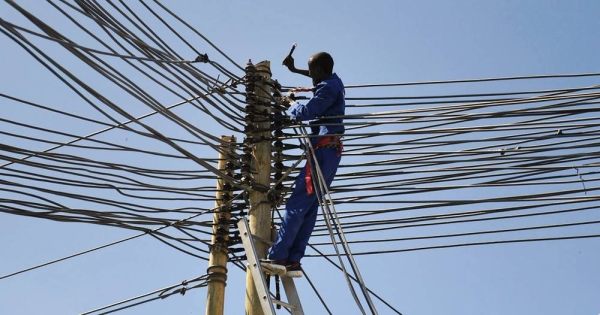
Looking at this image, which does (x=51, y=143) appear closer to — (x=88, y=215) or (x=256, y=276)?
(x=88, y=215)

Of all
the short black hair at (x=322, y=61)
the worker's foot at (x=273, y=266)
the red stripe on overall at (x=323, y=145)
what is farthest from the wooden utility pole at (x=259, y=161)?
the short black hair at (x=322, y=61)

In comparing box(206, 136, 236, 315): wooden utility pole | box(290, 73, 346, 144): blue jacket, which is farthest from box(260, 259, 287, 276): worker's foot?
box(290, 73, 346, 144): blue jacket

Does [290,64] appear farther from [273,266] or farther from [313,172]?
[273,266]

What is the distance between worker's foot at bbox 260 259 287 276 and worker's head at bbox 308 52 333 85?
1.56 metres

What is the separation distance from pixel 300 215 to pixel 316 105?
2.88 ft

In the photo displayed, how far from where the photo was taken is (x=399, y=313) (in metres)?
8.01

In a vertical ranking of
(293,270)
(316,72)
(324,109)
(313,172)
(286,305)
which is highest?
(316,72)

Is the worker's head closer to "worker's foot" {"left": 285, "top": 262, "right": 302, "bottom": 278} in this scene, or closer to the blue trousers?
the blue trousers

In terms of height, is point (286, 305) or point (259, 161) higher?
point (259, 161)

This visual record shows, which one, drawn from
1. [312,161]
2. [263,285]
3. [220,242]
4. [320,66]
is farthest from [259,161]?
[263,285]

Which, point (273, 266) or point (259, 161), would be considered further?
point (259, 161)

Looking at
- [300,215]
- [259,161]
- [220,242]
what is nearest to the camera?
[300,215]

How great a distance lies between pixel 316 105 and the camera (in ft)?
22.7

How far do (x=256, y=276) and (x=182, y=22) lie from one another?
7.09 feet
